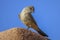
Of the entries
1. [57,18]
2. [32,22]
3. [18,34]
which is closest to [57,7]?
[57,18]

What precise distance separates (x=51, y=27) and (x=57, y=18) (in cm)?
11

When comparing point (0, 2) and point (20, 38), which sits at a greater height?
point (0, 2)

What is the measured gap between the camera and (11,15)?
1.89m

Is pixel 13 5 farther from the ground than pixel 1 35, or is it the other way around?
pixel 13 5

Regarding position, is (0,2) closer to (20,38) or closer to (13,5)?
(13,5)

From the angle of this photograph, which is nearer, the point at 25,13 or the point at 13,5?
the point at 25,13

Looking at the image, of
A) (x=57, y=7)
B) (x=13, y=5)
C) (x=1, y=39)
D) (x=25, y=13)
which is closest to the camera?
(x=1, y=39)

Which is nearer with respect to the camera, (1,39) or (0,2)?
(1,39)

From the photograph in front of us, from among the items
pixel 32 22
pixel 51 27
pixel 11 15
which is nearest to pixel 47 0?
pixel 51 27

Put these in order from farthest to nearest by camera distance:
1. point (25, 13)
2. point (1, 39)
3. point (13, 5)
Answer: point (13, 5)
point (25, 13)
point (1, 39)

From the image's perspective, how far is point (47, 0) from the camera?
180 cm

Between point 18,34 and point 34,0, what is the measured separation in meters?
0.83

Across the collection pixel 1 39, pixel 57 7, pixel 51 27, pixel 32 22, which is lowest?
pixel 1 39

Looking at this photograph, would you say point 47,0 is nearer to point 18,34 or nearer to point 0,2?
point 0,2
